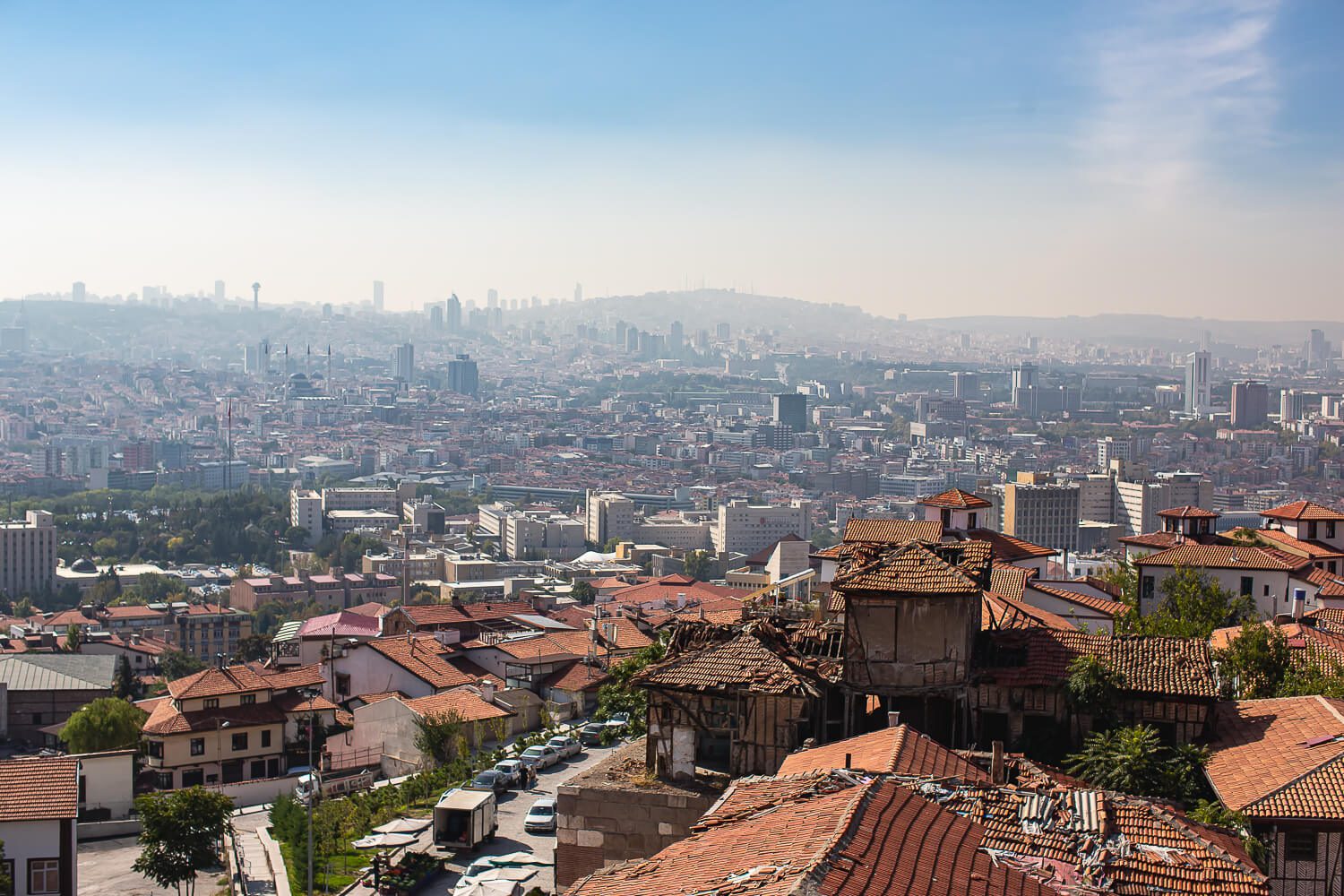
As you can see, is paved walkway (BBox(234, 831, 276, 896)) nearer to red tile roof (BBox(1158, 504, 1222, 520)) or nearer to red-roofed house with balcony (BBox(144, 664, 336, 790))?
red-roofed house with balcony (BBox(144, 664, 336, 790))

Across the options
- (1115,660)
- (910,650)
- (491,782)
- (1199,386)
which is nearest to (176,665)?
(491,782)

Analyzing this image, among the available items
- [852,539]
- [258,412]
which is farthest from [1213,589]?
[258,412]

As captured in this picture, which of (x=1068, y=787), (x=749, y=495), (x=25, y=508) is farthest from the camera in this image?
(x=749, y=495)

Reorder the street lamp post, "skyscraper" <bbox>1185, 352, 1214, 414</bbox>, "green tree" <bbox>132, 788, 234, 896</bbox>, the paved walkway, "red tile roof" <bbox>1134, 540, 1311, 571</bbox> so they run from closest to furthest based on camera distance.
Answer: the street lamp post, the paved walkway, "green tree" <bbox>132, 788, 234, 896</bbox>, "red tile roof" <bbox>1134, 540, 1311, 571</bbox>, "skyscraper" <bbox>1185, 352, 1214, 414</bbox>

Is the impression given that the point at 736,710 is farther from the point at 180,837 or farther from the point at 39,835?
the point at 180,837

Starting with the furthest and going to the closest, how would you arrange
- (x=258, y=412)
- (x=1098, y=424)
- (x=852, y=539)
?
(x=258, y=412), (x=1098, y=424), (x=852, y=539)

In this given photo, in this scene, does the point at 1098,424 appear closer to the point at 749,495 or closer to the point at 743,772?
the point at 749,495

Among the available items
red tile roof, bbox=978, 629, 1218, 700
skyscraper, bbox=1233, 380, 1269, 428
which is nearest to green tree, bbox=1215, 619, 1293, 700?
red tile roof, bbox=978, 629, 1218, 700
